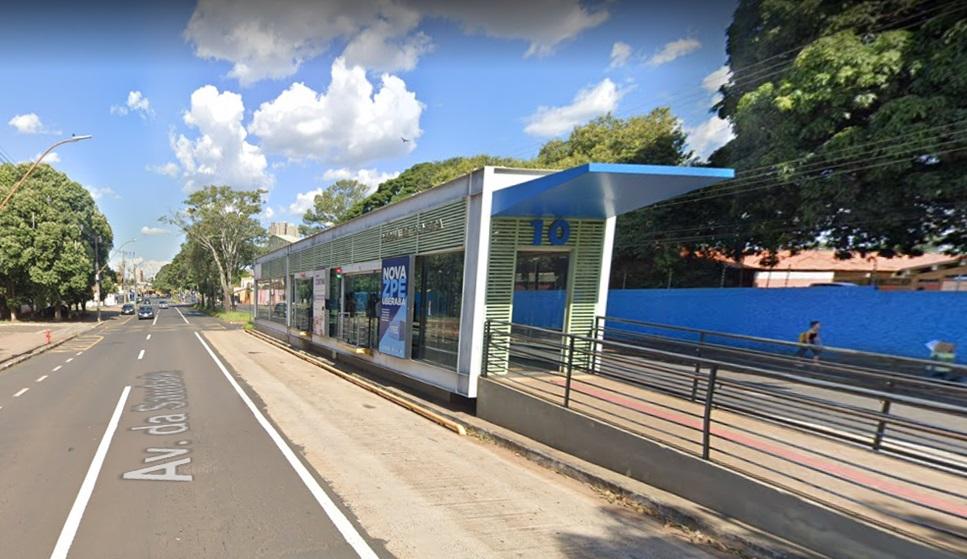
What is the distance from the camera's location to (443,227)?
8.80 metres

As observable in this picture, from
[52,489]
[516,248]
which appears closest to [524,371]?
[516,248]

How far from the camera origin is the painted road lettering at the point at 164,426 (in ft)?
17.2

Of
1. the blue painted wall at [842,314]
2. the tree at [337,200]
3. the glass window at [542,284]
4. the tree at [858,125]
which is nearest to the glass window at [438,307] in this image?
the glass window at [542,284]

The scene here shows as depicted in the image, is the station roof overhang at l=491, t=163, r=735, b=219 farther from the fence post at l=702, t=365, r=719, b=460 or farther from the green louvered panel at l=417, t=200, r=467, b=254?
the fence post at l=702, t=365, r=719, b=460

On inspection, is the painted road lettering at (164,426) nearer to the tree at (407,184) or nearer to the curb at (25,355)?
the curb at (25,355)

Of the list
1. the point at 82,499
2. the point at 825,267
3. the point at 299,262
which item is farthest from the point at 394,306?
the point at 825,267

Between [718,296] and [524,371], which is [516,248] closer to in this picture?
[524,371]

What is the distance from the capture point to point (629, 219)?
19984 mm

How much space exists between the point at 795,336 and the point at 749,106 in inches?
276

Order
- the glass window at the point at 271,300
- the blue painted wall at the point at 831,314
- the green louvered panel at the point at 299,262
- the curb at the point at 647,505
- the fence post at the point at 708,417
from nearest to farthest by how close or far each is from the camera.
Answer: the curb at the point at 647,505 → the fence post at the point at 708,417 → the blue painted wall at the point at 831,314 → the green louvered panel at the point at 299,262 → the glass window at the point at 271,300

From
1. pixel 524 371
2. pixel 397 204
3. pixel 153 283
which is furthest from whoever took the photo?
pixel 153 283

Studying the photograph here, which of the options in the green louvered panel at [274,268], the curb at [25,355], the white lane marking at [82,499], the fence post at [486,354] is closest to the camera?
the white lane marking at [82,499]

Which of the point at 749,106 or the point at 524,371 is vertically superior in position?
the point at 749,106

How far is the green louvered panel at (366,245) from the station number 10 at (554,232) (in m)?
5.12
